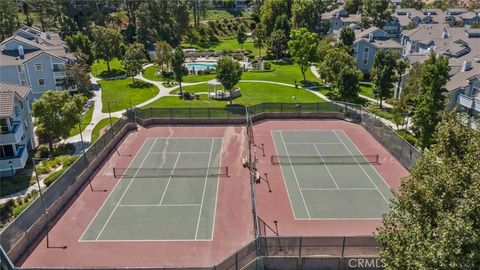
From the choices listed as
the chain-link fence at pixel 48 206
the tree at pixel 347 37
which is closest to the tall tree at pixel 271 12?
the tree at pixel 347 37

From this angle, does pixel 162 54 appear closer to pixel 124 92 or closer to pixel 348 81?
pixel 124 92

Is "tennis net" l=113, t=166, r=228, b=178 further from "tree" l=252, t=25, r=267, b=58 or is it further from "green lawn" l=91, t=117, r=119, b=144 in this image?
"tree" l=252, t=25, r=267, b=58

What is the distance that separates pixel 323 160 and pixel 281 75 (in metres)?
34.8

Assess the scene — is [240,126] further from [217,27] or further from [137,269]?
[217,27]

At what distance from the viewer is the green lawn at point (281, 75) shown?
62719 mm

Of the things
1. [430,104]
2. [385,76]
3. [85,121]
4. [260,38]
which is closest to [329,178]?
[430,104]

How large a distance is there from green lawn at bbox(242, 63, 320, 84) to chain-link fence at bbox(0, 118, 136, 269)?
3436 centimetres

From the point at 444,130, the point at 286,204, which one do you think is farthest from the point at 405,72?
the point at 444,130

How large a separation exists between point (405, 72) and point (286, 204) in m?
33.3

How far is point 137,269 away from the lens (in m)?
17.0

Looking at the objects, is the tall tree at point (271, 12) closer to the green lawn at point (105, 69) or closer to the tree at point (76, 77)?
the green lawn at point (105, 69)

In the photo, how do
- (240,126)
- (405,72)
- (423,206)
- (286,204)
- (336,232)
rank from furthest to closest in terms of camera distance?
1. (405,72)
2. (240,126)
3. (286,204)
4. (336,232)
5. (423,206)

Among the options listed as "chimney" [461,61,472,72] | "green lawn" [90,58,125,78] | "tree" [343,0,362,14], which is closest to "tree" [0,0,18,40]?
"green lawn" [90,58,125,78]

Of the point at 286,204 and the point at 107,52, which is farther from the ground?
the point at 107,52
